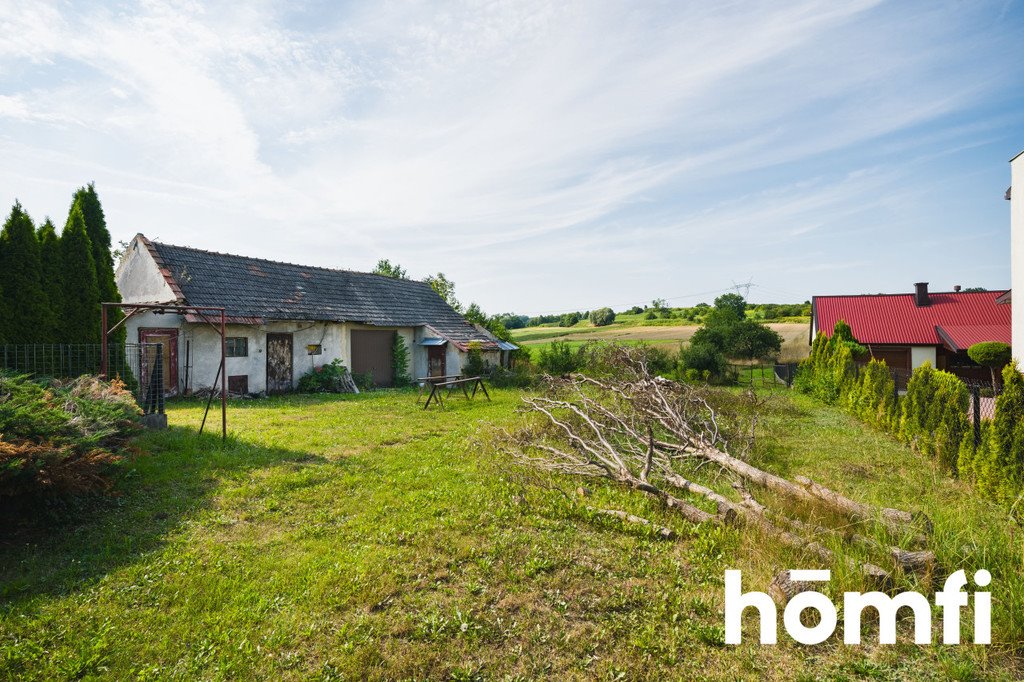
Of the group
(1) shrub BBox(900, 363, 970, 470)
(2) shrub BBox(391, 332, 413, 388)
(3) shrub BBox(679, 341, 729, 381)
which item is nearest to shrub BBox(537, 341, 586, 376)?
(3) shrub BBox(679, 341, 729, 381)

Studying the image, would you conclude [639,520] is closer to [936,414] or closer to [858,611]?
[858,611]

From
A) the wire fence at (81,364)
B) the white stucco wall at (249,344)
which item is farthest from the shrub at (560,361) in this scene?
the wire fence at (81,364)

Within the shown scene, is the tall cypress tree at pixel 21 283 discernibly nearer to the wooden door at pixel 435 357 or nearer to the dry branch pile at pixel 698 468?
the dry branch pile at pixel 698 468

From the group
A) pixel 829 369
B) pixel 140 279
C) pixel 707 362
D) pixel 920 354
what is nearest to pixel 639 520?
pixel 829 369

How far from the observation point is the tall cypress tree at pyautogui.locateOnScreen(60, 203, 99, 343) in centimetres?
1212

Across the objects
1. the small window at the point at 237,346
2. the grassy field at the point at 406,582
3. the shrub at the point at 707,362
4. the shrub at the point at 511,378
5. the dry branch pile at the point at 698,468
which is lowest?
the grassy field at the point at 406,582

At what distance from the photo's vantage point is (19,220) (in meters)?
11.1

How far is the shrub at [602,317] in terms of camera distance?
51.2 metres

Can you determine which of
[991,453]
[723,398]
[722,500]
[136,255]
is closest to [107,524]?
[722,500]

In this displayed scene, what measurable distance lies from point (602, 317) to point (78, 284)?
43.9m

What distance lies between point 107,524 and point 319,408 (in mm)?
8113

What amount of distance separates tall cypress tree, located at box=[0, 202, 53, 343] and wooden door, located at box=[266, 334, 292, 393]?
5.76m

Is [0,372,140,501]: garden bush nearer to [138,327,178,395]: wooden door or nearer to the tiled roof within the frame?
[138,327,178,395]: wooden door

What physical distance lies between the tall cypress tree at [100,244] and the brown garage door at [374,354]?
24.3 feet
